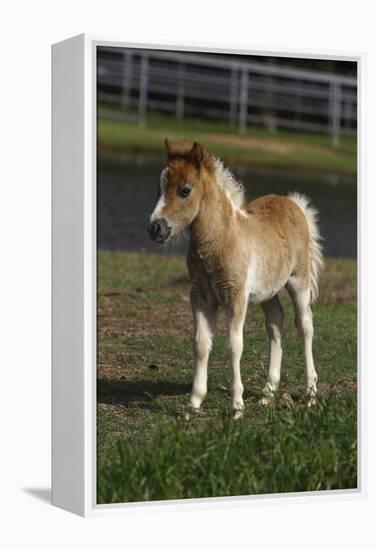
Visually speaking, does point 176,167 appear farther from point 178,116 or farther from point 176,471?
point 178,116

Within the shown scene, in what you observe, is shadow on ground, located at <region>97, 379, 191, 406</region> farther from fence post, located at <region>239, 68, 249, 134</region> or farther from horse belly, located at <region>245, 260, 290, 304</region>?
fence post, located at <region>239, 68, 249, 134</region>

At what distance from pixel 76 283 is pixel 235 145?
1484 cm

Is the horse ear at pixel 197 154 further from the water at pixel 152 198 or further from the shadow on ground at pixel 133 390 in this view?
the water at pixel 152 198

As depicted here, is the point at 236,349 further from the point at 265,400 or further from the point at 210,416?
the point at 265,400

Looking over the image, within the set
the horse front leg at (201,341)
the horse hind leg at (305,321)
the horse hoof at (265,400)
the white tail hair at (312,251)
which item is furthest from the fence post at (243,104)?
the horse front leg at (201,341)

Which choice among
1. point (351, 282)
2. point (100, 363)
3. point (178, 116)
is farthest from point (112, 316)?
point (178, 116)

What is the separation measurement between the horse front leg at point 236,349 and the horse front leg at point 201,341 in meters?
0.14

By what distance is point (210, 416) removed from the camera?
871 cm

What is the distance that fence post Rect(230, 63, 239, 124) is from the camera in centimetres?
2556

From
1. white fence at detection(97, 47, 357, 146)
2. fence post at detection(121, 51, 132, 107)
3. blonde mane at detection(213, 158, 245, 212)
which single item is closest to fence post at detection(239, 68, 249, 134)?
white fence at detection(97, 47, 357, 146)

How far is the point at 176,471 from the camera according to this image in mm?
7773

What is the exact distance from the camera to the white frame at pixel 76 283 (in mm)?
7641

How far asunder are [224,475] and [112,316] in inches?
165

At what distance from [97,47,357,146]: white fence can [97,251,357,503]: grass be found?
13433 millimetres
